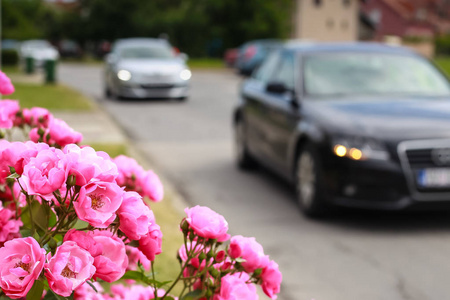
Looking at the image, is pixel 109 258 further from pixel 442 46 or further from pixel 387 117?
pixel 442 46

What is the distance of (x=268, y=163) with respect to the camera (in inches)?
332

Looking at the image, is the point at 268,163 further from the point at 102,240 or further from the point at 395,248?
the point at 102,240

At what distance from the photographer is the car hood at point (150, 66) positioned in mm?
20172

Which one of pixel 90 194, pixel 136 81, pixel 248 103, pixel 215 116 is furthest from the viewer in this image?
pixel 136 81

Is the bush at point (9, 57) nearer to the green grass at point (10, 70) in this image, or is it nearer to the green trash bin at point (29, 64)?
the green grass at point (10, 70)

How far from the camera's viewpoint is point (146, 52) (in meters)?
21.8

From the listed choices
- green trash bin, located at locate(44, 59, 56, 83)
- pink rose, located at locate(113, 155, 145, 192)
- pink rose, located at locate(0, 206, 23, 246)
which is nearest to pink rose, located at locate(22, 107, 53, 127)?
pink rose, located at locate(113, 155, 145, 192)

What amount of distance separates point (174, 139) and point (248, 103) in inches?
163

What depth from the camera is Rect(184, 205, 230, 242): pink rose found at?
2039 millimetres

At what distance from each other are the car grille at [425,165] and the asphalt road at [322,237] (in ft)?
1.28

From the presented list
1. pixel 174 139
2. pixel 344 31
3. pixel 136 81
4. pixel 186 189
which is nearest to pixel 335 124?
pixel 186 189

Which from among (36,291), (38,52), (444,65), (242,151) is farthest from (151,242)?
(38,52)

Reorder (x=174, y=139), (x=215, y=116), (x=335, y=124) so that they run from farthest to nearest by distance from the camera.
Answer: (x=215, y=116)
(x=174, y=139)
(x=335, y=124)

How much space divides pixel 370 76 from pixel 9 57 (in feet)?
130
